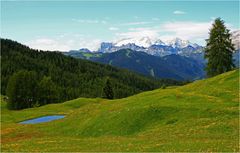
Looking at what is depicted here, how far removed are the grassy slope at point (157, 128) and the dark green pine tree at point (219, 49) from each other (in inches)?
1068

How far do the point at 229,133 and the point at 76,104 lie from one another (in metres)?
70.9

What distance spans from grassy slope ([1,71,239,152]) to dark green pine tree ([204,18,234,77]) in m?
27.1

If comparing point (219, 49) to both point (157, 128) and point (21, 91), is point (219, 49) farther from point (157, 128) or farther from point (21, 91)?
point (21, 91)

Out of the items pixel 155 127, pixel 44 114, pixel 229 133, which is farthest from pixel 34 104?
pixel 229 133

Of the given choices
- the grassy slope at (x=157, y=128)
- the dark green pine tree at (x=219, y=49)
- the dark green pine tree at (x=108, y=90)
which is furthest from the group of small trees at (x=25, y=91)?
the grassy slope at (x=157, y=128)

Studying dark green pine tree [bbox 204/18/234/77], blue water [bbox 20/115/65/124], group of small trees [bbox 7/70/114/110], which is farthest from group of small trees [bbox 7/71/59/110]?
dark green pine tree [bbox 204/18/234/77]

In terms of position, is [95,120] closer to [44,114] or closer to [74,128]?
[74,128]

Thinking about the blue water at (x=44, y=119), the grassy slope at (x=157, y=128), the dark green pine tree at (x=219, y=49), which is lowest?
the blue water at (x=44, y=119)

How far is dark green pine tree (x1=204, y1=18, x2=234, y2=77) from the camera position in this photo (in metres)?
94.5

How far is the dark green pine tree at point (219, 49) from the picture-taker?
94.5 meters

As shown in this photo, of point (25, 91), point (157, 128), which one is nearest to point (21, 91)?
point (25, 91)

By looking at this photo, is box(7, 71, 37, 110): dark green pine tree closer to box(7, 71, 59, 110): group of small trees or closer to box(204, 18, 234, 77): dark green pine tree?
box(7, 71, 59, 110): group of small trees

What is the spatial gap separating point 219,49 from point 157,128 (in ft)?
192

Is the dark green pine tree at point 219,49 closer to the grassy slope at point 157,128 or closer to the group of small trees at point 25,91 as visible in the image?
the grassy slope at point 157,128
